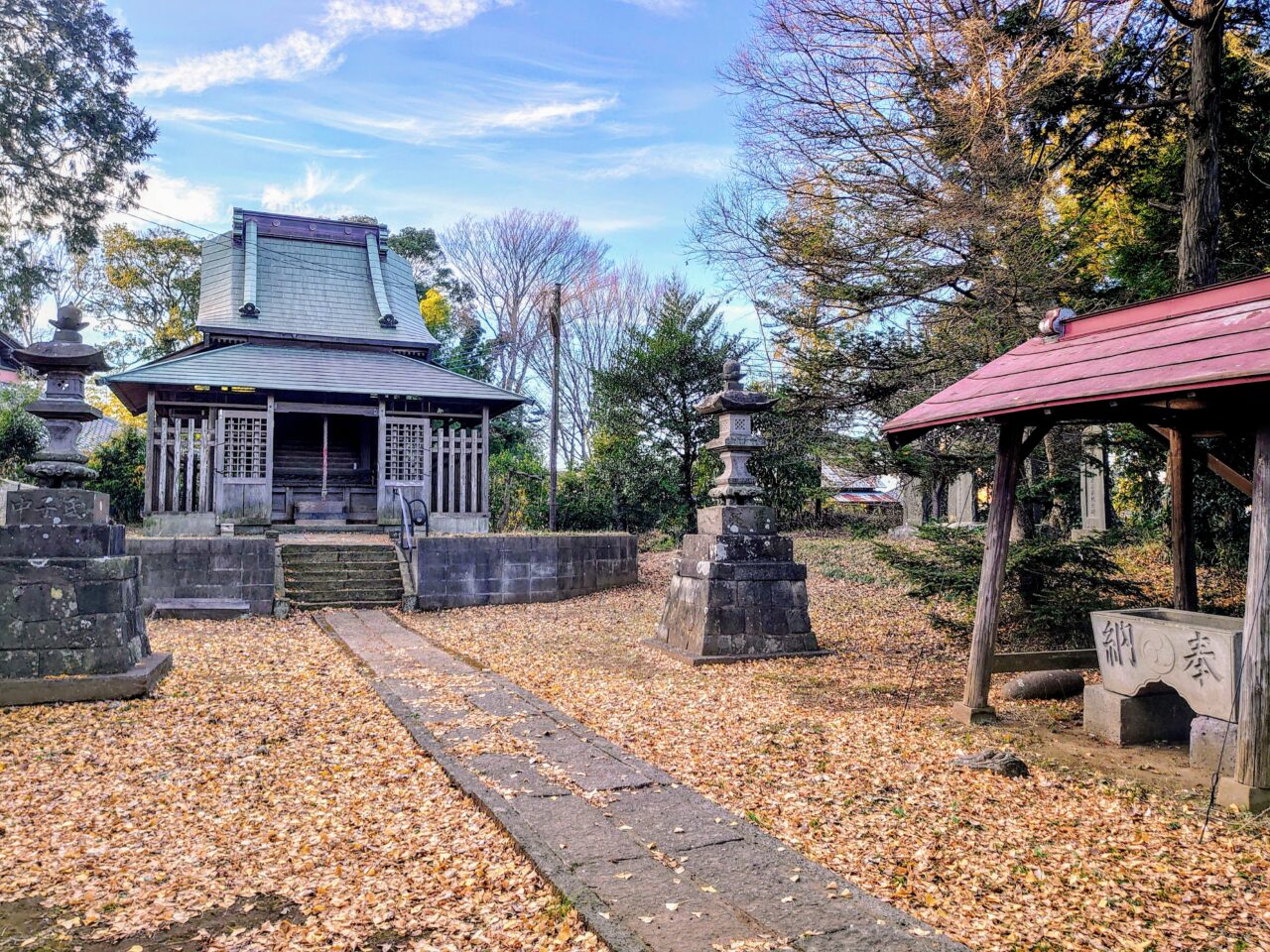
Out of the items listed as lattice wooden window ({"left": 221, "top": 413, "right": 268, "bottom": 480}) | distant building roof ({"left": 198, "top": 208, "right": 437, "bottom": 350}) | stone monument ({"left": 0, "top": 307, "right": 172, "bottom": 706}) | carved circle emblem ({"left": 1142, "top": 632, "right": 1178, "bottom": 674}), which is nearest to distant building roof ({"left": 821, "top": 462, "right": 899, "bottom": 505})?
carved circle emblem ({"left": 1142, "top": 632, "right": 1178, "bottom": 674})

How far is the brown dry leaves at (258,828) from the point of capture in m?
2.98

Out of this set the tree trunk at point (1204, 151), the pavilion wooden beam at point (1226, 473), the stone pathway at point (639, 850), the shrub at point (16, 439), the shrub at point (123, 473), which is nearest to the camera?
the stone pathway at point (639, 850)

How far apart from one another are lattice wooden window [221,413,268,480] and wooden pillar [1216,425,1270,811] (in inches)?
591

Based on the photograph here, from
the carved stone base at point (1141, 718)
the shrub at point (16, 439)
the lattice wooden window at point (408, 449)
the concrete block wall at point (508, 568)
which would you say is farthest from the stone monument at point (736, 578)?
the shrub at point (16, 439)

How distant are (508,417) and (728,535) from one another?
63.2 feet

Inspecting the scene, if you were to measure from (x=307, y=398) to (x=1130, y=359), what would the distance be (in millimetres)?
15315

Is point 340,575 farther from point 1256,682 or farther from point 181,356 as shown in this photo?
point 1256,682

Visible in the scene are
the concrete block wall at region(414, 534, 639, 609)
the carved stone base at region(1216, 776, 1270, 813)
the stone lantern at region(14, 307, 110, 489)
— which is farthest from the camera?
the concrete block wall at region(414, 534, 639, 609)

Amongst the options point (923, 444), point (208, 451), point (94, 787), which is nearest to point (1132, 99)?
point (923, 444)

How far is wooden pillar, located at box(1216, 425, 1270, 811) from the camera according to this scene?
401 centimetres

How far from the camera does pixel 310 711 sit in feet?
19.9

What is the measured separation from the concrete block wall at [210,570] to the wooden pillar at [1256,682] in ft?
35.9

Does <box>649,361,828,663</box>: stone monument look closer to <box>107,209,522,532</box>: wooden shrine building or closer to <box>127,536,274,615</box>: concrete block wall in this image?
<box>127,536,274,615</box>: concrete block wall

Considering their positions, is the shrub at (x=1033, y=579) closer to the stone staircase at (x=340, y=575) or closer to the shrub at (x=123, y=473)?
the stone staircase at (x=340, y=575)
